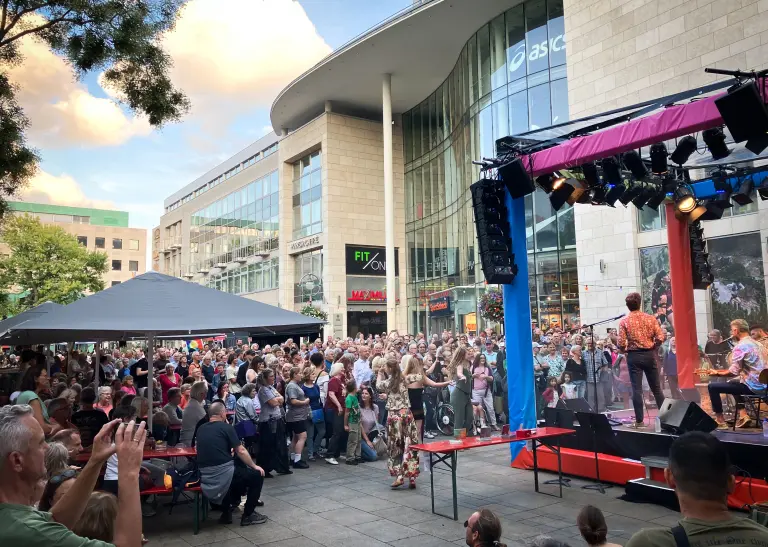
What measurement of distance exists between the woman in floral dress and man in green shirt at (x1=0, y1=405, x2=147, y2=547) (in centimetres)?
604

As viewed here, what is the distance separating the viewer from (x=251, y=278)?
46.7m

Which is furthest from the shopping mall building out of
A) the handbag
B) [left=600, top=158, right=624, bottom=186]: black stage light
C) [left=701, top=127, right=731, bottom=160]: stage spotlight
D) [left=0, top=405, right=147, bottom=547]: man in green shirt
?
[left=0, top=405, right=147, bottom=547]: man in green shirt

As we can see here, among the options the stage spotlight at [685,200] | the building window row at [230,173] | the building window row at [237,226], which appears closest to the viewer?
the stage spotlight at [685,200]

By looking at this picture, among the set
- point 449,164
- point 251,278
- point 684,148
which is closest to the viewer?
point 684,148

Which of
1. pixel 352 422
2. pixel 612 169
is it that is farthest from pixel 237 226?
pixel 612 169

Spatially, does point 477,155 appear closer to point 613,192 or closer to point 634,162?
point 613,192

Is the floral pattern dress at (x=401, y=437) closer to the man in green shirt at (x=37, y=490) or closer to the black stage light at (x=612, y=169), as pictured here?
the black stage light at (x=612, y=169)

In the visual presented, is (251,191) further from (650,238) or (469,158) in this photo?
(650,238)

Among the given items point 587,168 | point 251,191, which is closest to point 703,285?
point 587,168

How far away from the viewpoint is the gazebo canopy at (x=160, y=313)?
21.6 feet

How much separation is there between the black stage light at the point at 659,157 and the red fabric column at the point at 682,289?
350 cm

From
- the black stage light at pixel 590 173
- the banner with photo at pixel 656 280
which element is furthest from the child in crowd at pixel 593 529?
the banner with photo at pixel 656 280

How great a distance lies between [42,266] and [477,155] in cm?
3018

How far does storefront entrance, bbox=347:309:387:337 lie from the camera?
36906 millimetres
